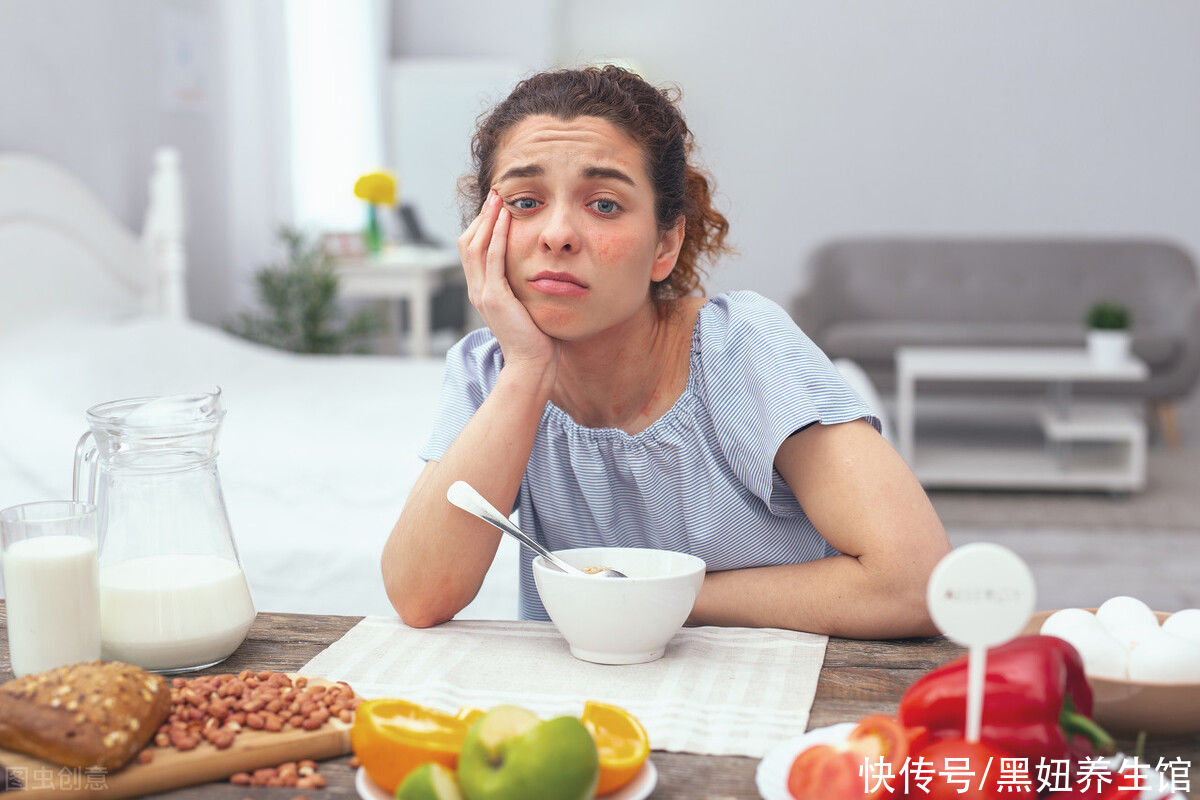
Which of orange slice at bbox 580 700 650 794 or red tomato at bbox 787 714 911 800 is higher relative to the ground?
red tomato at bbox 787 714 911 800

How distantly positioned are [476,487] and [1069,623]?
540 mm

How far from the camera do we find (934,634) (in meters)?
0.96

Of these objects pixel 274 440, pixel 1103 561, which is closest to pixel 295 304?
pixel 274 440

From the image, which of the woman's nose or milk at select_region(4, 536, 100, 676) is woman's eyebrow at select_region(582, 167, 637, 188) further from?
milk at select_region(4, 536, 100, 676)

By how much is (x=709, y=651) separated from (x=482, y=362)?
47 centimetres

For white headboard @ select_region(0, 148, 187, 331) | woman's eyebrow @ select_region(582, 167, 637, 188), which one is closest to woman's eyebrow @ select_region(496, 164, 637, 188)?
woman's eyebrow @ select_region(582, 167, 637, 188)

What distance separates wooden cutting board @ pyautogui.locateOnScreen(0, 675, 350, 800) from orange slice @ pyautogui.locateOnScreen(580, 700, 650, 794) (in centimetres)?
15

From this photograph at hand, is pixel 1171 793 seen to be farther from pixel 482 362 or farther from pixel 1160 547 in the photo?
pixel 1160 547

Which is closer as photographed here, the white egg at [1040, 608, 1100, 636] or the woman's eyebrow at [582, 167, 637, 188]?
the white egg at [1040, 608, 1100, 636]

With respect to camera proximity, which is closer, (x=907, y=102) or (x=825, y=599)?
(x=825, y=599)

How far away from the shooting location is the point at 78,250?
2994mm

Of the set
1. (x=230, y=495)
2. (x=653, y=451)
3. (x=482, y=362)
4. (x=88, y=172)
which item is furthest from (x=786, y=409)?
(x=88, y=172)

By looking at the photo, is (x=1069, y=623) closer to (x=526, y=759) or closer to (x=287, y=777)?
(x=526, y=759)

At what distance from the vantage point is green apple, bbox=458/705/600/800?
22.6 inches
